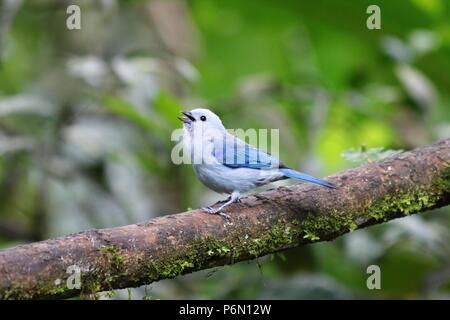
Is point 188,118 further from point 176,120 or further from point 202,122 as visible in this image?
point 176,120

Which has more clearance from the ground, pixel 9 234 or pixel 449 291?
pixel 9 234

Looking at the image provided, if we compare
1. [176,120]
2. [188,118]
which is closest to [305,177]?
[188,118]

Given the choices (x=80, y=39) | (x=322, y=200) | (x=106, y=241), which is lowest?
(x=106, y=241)

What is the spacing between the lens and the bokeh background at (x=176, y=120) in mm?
4887

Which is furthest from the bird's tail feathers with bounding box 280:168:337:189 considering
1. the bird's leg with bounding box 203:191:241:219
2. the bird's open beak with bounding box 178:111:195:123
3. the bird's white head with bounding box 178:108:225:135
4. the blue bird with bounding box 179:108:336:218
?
the bird's open beak with bounding box 178:111:195:123

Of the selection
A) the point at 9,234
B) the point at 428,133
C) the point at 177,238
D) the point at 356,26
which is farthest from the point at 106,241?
the point at 356,26

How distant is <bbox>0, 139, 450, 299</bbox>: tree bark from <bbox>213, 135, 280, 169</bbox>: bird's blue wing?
249 mm

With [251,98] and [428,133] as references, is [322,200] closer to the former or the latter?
[251,98]

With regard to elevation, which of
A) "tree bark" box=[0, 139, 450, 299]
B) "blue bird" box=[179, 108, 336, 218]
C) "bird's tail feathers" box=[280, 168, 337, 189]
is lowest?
"tree bark" box=[0, 139, 450, 299]

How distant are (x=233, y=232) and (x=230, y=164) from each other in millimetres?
632

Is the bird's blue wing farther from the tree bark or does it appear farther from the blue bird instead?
the tree bark

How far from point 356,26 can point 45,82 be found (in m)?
2.77

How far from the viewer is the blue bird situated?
3.73 metres

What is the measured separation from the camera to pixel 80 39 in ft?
21.2
